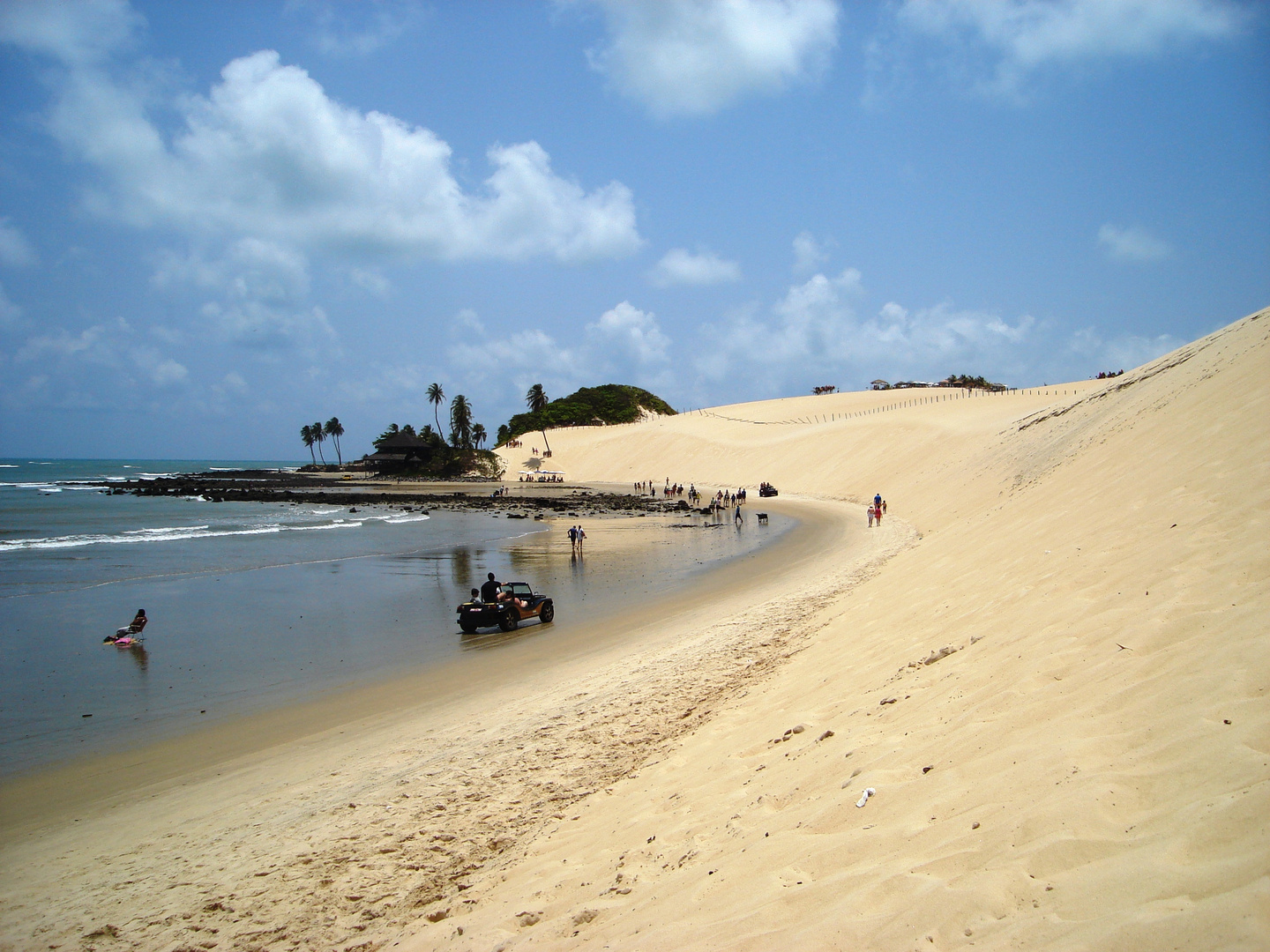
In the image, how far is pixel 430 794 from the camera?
836 cm

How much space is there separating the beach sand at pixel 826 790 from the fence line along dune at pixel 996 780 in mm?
25

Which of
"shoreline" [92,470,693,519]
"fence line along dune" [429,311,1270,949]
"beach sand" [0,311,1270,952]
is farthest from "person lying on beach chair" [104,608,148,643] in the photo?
"shoreline" [92,470,693,519]

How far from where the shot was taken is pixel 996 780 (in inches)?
184

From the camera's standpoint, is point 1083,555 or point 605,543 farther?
point 605,543

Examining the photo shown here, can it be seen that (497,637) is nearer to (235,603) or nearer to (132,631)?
(132,631)

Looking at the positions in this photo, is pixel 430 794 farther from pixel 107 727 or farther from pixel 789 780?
pixel 107 727

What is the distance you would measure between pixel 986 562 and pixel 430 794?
33.8 feet

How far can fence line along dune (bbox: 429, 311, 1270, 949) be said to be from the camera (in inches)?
135

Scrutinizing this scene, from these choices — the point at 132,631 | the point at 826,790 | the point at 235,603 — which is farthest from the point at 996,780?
the point at 235,603

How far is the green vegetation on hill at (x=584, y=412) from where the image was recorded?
141750mm

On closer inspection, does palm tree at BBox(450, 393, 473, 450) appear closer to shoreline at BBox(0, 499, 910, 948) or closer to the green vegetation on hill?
the green vegetation on hill

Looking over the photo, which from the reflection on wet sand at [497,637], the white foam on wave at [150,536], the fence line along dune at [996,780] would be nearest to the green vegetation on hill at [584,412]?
the white foam on wave at [150,536]

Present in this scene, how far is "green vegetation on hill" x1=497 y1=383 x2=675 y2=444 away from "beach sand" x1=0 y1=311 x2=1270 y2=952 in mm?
128390

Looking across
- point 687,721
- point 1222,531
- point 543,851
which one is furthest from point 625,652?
point 1222,531
